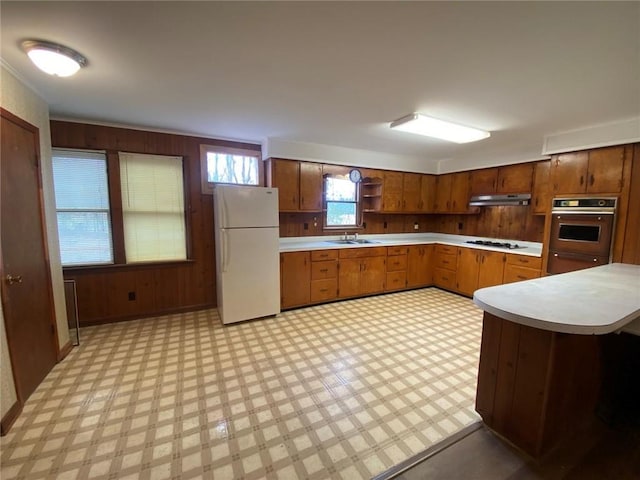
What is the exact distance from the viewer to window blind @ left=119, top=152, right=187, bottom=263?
3.54 m

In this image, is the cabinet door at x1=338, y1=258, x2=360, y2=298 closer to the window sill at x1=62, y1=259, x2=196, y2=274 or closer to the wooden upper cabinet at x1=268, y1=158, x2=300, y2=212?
the wooden upper cabinet at x1=268, y1=158, x2=300, y2=212

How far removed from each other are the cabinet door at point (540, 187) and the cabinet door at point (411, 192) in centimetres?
180

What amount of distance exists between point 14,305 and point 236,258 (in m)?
1.91

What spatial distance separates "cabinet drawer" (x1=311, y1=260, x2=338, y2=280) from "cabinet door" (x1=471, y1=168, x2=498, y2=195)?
2.84 meters

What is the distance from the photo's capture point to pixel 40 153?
2.51m

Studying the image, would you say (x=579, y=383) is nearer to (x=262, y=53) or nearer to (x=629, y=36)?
(x=629, y=36)

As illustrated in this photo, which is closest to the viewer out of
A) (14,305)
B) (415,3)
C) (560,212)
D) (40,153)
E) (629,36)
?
(415,3)

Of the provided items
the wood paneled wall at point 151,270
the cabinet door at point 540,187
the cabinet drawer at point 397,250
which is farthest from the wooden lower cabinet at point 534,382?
the wood paneled wall at point 151,270

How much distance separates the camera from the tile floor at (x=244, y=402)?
163 centimetres

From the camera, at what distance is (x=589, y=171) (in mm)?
3279

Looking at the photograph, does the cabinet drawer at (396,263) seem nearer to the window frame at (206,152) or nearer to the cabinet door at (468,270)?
the cabinet door at (468,270)

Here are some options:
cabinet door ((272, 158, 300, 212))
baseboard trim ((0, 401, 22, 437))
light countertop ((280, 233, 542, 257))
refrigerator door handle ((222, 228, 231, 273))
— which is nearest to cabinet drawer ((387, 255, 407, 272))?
light countertop ((280, 233, 542, 257))

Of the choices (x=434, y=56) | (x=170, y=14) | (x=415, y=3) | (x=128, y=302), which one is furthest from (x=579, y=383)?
(x=128, y=302)

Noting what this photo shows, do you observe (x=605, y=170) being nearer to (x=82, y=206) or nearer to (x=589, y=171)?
(x=589, y=171)
